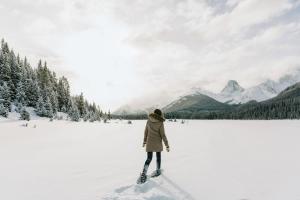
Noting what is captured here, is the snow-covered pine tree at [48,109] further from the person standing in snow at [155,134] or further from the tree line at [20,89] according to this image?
the person standing in snow at [155,134]

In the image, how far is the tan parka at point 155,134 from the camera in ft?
29.9

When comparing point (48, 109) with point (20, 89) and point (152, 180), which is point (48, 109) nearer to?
point (20, 89)

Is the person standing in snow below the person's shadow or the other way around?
the other way around

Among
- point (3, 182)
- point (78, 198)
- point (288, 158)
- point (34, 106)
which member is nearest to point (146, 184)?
point (78, 198)

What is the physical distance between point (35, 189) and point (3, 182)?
144 cm

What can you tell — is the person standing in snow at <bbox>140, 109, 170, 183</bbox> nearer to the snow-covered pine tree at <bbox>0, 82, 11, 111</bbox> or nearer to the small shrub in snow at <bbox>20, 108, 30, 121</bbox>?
the small shrub in snow at <bbox>20, 108, 30, 121</bbox>

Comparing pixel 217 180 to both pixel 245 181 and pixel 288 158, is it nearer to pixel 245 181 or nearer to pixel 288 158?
pixel 245 181

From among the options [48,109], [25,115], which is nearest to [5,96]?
[25,115]

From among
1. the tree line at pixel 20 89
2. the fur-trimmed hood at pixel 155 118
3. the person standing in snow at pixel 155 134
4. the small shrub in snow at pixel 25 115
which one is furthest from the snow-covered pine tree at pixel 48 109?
the fur-trimmed hood at pixel 155 118

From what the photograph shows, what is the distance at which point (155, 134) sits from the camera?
9258 mm

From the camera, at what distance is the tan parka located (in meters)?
9.12

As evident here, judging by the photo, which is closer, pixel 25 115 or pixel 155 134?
pixel 155 134

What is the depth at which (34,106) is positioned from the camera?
187 ft

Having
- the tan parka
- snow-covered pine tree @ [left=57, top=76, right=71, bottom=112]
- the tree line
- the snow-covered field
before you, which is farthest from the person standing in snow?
snow-covered pine tree @ [left=57, top=76, right=71, bottom=112]
